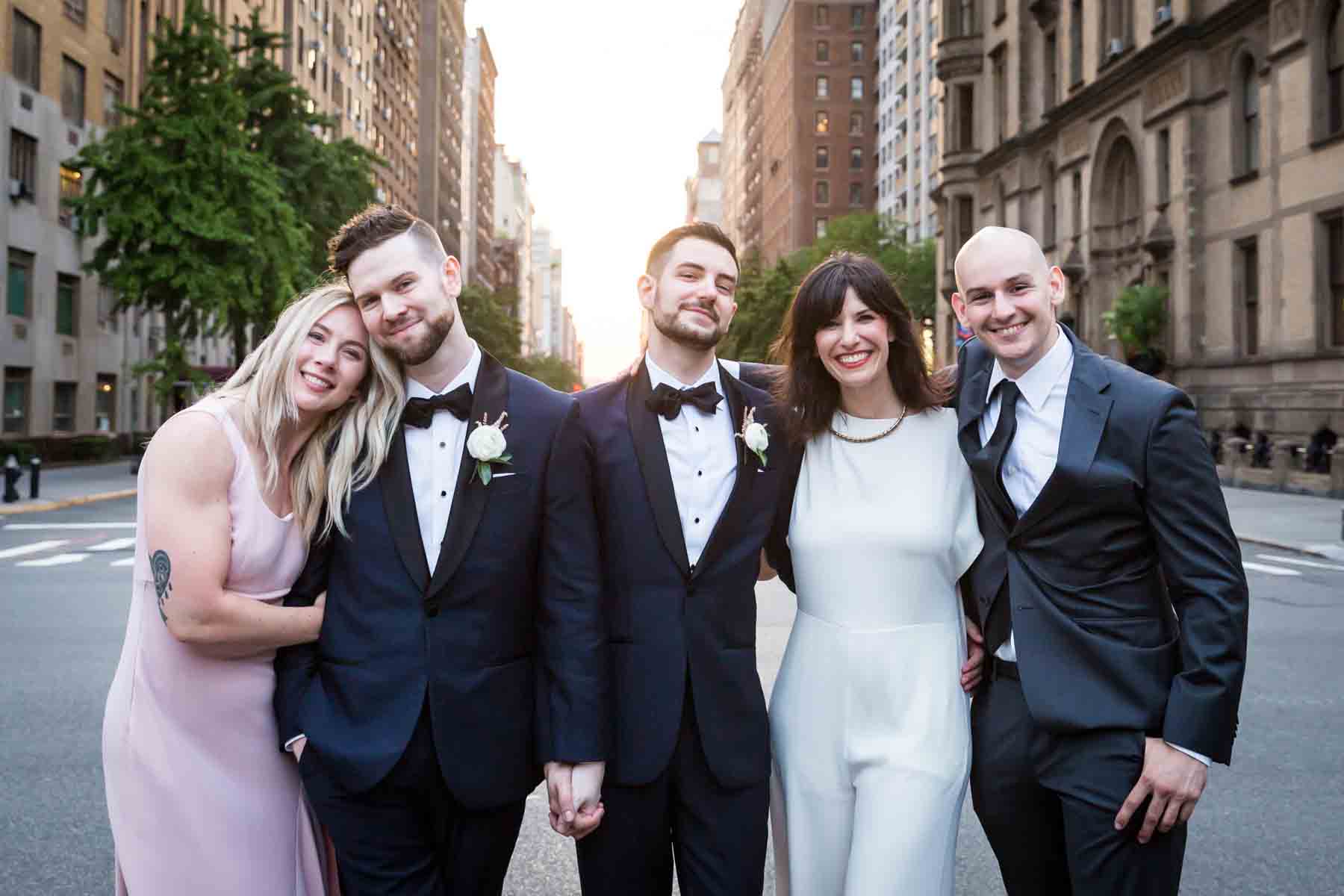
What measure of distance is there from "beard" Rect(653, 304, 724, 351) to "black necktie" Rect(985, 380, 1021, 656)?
1.00m

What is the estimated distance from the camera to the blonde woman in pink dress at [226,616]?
131 inches

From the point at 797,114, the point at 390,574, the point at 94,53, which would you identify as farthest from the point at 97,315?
the point at 797,114

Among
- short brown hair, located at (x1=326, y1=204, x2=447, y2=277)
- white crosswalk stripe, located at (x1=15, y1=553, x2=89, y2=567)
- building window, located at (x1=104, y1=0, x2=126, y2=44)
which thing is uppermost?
building window, located at (x1=104, y1=0, x2=126, y2=44)

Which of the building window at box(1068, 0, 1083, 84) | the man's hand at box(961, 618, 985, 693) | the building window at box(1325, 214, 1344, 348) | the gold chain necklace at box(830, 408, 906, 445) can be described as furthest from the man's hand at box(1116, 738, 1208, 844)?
the building window at box(1068, 0, 1083, 84)

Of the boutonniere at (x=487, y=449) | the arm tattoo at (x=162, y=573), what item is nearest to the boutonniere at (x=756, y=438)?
the boutonniere at (x=487, y=449)

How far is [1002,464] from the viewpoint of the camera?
140 inches

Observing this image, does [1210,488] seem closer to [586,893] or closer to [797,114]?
[586,893]

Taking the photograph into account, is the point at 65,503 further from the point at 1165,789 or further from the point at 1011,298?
the point at 1165,789

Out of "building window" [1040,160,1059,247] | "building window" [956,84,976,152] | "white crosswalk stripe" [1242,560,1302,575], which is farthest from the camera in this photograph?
"building window" [956,84,976,152]

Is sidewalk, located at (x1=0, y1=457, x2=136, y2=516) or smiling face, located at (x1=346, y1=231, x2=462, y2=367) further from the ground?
smiling face, located at (x1=346, y1=231, x2=462, y2=367)

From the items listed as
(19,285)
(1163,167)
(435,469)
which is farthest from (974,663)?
(1163,167)

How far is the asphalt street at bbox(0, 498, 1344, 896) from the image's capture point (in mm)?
5145

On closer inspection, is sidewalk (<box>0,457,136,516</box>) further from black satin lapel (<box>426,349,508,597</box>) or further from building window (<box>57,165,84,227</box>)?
black satin lapel (<box>426,349,508,597</box>)

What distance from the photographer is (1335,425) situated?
2862cm
